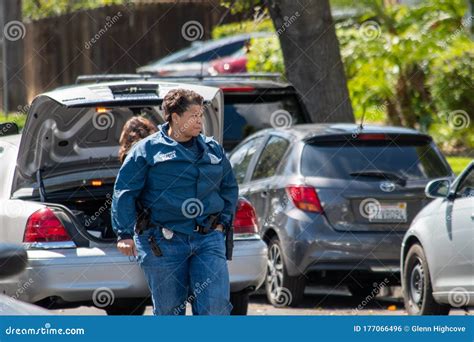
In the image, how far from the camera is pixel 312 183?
1138 centimetres

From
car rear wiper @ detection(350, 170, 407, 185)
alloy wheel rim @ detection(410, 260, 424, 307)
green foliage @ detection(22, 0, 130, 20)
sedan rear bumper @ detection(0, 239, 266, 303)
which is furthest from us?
green foliage @ detection(22, 0, 130, 20)

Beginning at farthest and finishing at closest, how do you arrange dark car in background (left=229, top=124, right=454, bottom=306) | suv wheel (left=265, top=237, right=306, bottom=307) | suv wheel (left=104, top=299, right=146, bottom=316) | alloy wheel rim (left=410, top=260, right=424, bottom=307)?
suv wheel (left=265, top=237, right=306, bottom=307), dark car in background (left=229, top=124, right=454, bottom=306), suv wheel (left=104, top=299, right=146, bottom=316), alloy wheel rim (left=410, top=260, right=424, bottom=307)

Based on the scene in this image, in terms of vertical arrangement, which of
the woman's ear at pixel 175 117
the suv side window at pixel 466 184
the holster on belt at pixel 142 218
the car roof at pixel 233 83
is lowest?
the suv side window at pixel 466 184

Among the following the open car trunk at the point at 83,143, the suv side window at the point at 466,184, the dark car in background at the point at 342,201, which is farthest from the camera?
the dark car in background at the point at 342,201

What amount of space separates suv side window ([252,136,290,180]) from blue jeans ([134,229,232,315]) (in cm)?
451

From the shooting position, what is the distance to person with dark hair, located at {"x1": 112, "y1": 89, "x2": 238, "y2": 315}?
24.4 feet

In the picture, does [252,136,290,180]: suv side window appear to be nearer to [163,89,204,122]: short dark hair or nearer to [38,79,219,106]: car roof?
[38,79,219,106]: car roof

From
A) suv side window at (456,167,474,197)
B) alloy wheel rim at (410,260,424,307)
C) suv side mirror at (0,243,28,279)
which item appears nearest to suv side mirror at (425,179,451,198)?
suv side window at (456,167,474,197)

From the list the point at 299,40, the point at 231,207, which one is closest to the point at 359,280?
the point at 299,40

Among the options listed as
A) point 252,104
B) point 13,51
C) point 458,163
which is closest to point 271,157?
point 252,104

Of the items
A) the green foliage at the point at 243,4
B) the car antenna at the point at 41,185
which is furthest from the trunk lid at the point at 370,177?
the green foliage at the point at 243,4

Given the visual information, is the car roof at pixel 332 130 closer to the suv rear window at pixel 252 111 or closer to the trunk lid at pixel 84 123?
the suv rear window at pixel 252 111

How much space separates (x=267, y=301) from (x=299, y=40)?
4264mm

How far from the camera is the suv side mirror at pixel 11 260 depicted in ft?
14.5
